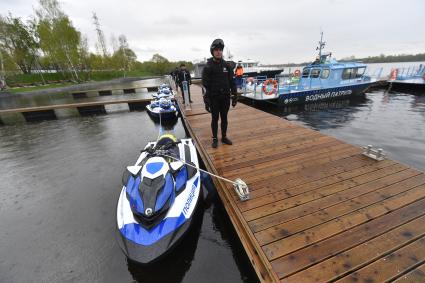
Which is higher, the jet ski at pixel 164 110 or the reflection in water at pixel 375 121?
the jet ski at pixel 164 110

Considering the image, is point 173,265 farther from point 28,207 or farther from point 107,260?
point 28,207

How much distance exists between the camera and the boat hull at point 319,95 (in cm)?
1228

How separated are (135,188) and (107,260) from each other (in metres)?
1.37

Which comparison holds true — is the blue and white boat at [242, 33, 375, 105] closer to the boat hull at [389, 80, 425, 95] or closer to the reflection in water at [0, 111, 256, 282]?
the boat hull at [389, 80, 425, 95]

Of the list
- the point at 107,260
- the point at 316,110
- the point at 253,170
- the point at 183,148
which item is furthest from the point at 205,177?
the point at 316,110

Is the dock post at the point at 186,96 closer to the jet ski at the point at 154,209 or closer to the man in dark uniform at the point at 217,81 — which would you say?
the man in dark uniform at the point at 217,81

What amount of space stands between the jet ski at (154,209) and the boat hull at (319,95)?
10.7 meters

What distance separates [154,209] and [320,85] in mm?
14036

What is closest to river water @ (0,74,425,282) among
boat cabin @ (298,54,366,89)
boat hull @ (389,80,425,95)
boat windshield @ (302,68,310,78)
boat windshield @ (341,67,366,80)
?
boat cabin @ (298,54,366,89)

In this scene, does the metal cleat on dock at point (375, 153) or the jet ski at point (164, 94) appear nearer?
the metal cleat on dock at point (375, 153)

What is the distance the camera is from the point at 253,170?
367cm

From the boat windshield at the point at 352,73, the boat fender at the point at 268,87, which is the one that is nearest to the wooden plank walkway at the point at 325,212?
the boat fender at the point at 268,87

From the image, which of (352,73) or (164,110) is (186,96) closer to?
(164,110)

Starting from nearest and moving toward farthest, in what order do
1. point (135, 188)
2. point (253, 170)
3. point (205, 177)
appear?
point (135, 188) → point (253, 170) → point (205, 177)
